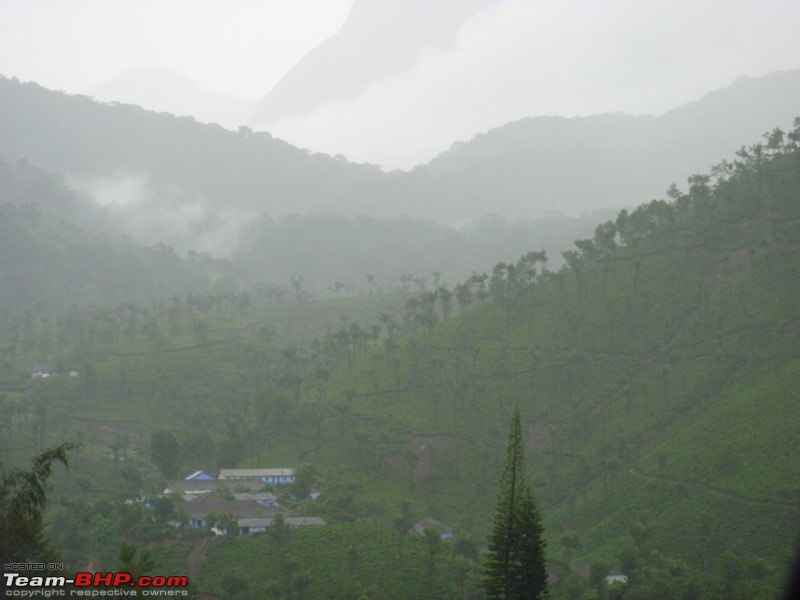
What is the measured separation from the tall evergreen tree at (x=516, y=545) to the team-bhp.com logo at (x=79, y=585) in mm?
9099

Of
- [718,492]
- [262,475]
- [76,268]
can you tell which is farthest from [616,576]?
[76,268]

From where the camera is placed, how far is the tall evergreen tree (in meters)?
23.6

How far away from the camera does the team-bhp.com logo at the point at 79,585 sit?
77.2ft

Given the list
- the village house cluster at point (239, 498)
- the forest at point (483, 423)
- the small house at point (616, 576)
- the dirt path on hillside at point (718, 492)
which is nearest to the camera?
the small house at point (616, 576)

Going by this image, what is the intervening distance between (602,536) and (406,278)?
213 ft

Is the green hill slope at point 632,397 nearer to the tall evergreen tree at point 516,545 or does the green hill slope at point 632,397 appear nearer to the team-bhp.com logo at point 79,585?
the tall evergreen tree at point 516,545

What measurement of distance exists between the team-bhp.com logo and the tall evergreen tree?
910 cm

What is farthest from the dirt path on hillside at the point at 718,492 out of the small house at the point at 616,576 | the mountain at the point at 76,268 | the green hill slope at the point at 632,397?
the mountain at the point at 76,268

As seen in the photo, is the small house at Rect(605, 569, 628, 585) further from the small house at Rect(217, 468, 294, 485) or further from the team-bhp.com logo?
the small house at Rect(217, 468, 294, 485)

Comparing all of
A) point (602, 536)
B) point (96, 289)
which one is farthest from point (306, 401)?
point (96, 289)

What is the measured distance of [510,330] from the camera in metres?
74.4
